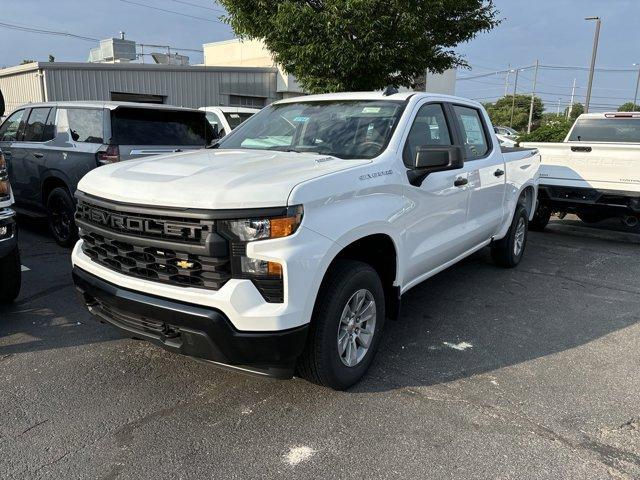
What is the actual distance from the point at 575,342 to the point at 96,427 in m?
3.60

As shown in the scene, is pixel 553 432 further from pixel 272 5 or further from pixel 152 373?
pixel 272 5

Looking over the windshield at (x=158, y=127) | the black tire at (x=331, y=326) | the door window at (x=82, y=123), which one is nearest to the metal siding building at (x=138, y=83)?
the door window at (x=82, y=123)

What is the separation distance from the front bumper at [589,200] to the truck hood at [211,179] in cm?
541

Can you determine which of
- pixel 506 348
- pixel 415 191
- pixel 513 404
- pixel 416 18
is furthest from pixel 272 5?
pixel 513 404

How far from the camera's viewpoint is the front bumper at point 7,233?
4180 mm

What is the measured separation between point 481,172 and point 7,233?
4.08m

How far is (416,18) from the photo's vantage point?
30.7ft

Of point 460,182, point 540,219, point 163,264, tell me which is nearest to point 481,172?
point 460,182

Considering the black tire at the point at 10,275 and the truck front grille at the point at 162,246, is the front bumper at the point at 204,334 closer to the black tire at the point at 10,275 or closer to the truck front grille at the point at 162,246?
the truck front grille at the point at 162,246

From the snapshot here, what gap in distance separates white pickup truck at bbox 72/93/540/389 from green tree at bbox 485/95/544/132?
6615 cm

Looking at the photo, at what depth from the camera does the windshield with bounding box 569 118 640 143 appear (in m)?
8.95

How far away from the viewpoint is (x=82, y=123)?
21.8ft

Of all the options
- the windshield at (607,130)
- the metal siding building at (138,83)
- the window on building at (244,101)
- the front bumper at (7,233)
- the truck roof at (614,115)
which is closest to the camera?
the front bumper at (7,233)

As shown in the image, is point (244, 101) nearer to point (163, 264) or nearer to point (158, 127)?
point (158, 127)
